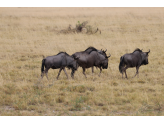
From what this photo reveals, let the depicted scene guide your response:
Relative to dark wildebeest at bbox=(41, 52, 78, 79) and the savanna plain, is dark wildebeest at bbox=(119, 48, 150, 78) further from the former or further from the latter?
dark wildebeest at bbox=(41, 52, 78, 79)

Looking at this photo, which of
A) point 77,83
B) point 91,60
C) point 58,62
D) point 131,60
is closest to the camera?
point 77,83

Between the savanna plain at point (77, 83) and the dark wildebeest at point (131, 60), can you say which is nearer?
the savanna plain at point (77, 83)

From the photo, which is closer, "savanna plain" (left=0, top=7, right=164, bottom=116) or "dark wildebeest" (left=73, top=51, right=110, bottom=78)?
"savanna plain" (left=0, top=7, right=164, bottom=116)

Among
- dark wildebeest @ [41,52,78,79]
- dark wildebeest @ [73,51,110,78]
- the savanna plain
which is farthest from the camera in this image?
dark wildebeest @ [73,51,110,78]

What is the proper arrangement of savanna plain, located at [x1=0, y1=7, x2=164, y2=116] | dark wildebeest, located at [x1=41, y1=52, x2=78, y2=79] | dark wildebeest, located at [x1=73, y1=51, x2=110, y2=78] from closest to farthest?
1. savanna plain, located at [x1=0, y1=7, x2=164, y2=116]
2. dark wildebeest, located at [x1=41, y1=52, x2=78, y2=79]
3. dark wildebeest, located at [x1=73, y1=51, x2=110, y2=78]

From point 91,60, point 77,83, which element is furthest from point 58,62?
point 91,60

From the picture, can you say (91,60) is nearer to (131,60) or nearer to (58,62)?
(58,62)

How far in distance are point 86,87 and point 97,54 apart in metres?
1.84

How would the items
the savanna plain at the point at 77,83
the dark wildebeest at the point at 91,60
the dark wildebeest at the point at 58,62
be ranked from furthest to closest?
the dark wildebeest at the point at 91,60 < the dark wildebeest at the point at 58,62 < the savanna plain at the point at 77,83

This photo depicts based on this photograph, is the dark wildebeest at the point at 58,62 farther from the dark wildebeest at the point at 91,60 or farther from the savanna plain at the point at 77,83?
the savanna plain at the point at 77,83

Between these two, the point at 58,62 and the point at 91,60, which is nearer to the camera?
the point at 58,62

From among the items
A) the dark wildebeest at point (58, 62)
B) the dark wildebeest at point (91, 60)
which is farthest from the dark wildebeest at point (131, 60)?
the dark wildebeest at point (58, 62)

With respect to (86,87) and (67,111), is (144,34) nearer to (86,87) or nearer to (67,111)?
(86,87)

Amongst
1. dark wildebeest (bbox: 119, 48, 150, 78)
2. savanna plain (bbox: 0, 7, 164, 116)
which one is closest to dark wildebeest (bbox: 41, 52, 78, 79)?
savanna plain (bbox: 0, 7, 164, 116)
